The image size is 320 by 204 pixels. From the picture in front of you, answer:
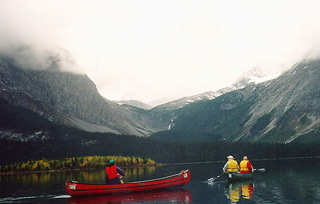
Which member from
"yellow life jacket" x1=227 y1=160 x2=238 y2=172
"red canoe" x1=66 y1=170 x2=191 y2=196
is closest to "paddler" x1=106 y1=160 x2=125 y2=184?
"red canoe" x1=66 y1=170 x2=191 y2=196

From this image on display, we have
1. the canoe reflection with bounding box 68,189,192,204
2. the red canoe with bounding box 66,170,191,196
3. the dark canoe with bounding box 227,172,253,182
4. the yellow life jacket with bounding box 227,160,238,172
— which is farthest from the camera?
the yellow life jacket with bounding box 227,160,238,172

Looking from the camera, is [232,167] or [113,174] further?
[232,167]

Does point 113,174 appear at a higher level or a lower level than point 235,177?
higher

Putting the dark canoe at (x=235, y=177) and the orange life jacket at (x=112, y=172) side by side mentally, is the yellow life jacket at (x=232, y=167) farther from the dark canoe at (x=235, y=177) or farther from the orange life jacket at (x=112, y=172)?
the orange life jacket at (x=112, y=172)

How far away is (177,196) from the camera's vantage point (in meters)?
56.8

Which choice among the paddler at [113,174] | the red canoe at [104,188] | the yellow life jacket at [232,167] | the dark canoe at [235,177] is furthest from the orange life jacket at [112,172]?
the yellow life jacket at [232,167]

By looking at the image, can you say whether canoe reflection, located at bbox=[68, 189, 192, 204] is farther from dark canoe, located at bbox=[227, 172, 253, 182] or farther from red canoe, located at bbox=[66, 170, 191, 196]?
dark canoe, located at bbox=[227, 172, 253, 182]

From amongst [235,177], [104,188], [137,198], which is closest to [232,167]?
[235,177]

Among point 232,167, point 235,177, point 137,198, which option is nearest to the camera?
point 137,198

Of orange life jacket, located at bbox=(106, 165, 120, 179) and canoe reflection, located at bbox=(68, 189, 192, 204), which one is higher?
orange life jacket, located at bbox=(106, 165, 120, 179)

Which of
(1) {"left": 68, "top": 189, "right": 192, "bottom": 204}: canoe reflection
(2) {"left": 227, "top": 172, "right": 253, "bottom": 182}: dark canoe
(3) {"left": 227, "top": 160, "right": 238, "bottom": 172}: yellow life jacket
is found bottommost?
(1) {"left": 68, "top": 189, "right": 192, "bottom": 204}: canoe reflection

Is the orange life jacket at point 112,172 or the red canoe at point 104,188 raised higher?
the orange life jacket at point 112,172

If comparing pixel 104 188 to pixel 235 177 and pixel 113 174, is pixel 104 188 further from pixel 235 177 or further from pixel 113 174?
pixel 235 177

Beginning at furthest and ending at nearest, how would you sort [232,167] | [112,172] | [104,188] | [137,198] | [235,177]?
[232,167], [235,177], [112,172], [104,188], [137,198]
